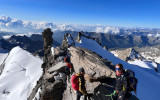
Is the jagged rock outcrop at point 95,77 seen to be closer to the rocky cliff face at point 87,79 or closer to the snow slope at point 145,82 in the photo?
the rocky cliff face at point 87,79

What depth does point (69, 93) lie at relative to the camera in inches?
601

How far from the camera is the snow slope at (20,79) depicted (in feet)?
101

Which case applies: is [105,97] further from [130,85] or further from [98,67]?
[98,67]

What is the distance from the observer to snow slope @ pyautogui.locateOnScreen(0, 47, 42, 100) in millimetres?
30703

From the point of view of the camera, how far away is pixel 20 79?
1524 inches

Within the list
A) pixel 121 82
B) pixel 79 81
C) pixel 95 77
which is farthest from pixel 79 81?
pixel 121 82

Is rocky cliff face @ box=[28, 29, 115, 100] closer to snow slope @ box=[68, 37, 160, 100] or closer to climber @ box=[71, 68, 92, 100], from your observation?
climber @ box=[71, 68, 92, 100]

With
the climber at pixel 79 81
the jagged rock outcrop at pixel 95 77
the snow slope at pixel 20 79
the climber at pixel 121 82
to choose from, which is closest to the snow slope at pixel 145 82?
the jagged rock outcrop at pixel 95 77

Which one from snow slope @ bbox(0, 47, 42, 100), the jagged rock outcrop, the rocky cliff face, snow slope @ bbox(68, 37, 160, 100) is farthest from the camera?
snow slope @ bbox(0, 47, 42, 100)

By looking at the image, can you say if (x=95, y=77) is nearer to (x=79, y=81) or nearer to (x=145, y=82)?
(x=79, y=81)

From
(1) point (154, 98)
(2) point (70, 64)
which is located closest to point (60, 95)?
(2) point (70, 64)

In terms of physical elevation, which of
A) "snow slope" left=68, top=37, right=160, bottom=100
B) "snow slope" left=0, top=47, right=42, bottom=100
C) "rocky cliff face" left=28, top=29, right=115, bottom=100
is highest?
"rocky cliff face" left=28, top=29, right=115, bottom=100

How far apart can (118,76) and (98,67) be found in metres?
5.03

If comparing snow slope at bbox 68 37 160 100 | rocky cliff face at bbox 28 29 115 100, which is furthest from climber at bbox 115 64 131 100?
snow slope at bbox 68 37 160 100
